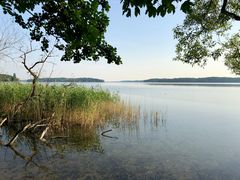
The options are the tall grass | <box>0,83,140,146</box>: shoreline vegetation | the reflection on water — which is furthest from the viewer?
the tall grass

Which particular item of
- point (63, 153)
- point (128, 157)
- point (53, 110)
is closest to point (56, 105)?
point (53, 110)

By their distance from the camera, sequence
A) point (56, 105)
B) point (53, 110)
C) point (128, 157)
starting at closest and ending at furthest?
1. point (128, 157)
2. point (53, 110)
3. point (56, 105)

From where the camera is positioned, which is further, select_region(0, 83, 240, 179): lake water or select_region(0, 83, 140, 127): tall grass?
select_region(0, 83, 140, 127): tall grass

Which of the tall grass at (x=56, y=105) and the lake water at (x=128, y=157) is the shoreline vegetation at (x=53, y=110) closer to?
the tall grass at (x=56, y=105)

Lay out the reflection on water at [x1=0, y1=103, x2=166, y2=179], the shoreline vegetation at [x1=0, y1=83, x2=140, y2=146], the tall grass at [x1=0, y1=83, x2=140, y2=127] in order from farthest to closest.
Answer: the tall grass at [x1=0, y1=83, x2=140, y2=127], the shoreline vegetation at [x1=0, y1=83, x2=140, y2=146], the reflection on water at [x1=0, y1=103, x2=166, y2=179]

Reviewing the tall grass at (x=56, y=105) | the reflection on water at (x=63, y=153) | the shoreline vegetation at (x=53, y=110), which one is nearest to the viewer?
the reflection on water at (x=63, y=153)

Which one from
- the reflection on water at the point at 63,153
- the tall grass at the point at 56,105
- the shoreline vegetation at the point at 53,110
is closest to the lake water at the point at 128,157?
the reflection on water at the point at 63,153

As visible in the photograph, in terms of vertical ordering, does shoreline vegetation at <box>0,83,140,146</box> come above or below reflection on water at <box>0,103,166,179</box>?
above

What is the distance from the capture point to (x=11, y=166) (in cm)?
851

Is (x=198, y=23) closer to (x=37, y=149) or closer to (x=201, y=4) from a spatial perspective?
(x=201, y=4)

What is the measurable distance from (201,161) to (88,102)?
7.51 metres

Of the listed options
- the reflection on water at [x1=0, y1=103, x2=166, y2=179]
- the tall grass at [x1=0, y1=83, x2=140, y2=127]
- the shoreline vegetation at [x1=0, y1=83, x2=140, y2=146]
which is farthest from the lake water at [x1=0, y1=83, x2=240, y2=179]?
the tall grass at [x1=0, y1=83, x2=140, y2=127]

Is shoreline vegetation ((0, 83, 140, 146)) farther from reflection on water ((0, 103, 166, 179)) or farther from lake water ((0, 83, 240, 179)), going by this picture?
lake water ((0, 83, 240, 179))

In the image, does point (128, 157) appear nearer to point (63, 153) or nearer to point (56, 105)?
point (63, 153)
